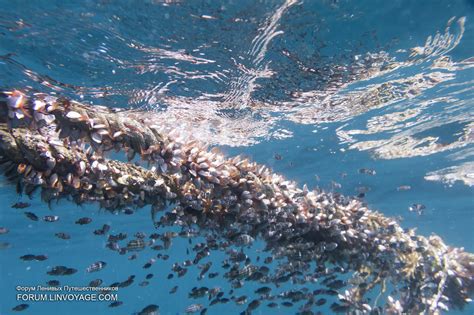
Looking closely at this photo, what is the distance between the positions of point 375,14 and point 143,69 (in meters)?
6.80

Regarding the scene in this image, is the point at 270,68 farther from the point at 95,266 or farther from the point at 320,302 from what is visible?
the point at 95,266

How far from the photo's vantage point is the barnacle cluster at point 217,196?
550 cm

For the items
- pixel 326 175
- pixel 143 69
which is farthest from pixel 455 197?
pixel 143 69

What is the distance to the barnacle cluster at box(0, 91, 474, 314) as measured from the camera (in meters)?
5.50

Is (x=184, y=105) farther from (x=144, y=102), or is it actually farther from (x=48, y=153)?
(x=48, y=153)

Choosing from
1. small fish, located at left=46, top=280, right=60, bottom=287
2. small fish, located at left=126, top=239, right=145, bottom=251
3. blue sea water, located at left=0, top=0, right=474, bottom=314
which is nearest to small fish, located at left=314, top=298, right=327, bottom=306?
blue sea water, located at left=0, top=0, right=474, bottom=314

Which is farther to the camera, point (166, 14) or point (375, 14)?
point (375, 14)

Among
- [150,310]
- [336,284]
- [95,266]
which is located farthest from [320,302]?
[95,266]

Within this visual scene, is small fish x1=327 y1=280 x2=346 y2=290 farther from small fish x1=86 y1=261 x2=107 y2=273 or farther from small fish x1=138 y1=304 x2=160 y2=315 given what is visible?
small fish x1=86 y1=261 x2=107 y2=273

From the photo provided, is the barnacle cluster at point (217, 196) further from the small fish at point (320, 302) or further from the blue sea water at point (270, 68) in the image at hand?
the blue sea water at point (270, 68)

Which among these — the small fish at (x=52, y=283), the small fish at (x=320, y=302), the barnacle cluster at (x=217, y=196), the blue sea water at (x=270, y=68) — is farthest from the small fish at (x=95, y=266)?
the small fish at (x=320, y=302)

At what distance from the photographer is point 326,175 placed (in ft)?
86.7

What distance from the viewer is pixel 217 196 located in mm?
6344

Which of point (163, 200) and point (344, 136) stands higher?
point (344, 136)
